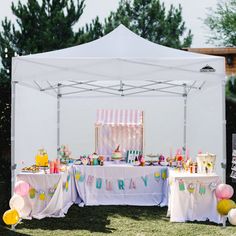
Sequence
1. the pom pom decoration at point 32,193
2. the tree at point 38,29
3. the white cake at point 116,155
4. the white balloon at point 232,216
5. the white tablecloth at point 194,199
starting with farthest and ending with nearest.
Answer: the tree at point 38,29, the white cake at point 116,155, the pom pom decoration at point 32,193, the white tablecloth at point 194,199, the white balloon at point 232,216

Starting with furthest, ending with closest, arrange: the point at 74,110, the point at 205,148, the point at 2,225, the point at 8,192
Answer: the point at 74,110 < the point at 8,192 < the point at 205,148 < the point at 2,225

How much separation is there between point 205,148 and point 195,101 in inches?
35.2

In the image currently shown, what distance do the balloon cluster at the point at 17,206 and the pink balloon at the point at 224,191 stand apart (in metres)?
2.29

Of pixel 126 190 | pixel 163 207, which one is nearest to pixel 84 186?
pixel 126 190

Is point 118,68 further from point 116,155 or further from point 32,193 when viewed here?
point 116,155

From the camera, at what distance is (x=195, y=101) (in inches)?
321

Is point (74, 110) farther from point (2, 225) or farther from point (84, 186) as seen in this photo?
point (2, 225)

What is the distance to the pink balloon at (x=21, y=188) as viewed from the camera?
5.61 meters

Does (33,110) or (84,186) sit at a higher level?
(33,110)

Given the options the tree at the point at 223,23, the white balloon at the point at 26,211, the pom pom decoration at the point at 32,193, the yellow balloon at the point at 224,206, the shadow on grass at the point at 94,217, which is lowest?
the shadow on grass at the point at 94,217

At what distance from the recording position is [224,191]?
552 centimetres

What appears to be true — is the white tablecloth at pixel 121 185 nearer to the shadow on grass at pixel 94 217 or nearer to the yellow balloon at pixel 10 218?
the shadow on grass at pixel 94 217

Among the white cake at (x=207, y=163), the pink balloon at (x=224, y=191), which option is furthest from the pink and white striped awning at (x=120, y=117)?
the pink balloon at (x=224, y=191)

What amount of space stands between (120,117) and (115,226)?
3.13m
